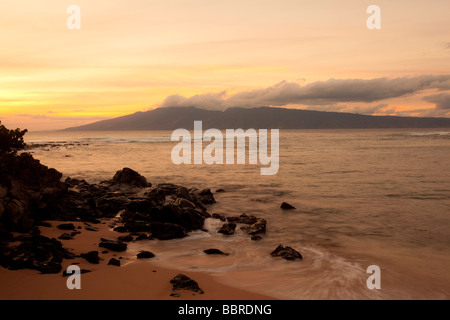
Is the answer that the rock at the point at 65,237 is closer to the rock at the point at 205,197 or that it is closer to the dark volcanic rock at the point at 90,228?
the dark volcanic rock at the point at 90,228

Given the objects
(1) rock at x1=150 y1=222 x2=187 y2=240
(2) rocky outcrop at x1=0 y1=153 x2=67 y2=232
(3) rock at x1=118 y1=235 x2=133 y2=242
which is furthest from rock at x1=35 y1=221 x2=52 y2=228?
(1) rock at x1=150 y1=222 x2=187 y2=240

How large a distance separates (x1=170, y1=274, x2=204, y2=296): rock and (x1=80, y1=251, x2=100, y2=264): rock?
253cm

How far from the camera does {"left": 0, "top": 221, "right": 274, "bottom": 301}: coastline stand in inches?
293

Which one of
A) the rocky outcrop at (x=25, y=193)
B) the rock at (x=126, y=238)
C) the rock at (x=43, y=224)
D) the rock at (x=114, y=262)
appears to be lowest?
the rock at (x=126, y=238)

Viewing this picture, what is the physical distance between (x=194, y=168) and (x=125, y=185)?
50.8 ft

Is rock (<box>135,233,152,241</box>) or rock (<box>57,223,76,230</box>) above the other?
rock (<box>57,223,76,230</box>)

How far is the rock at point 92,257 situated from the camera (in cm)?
942

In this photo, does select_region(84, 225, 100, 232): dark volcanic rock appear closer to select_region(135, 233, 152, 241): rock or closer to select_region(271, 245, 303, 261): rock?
select_region(135, 233, 152, 241): rock

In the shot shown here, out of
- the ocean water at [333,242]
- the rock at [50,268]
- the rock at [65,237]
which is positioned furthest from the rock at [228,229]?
the rock at [50,268]

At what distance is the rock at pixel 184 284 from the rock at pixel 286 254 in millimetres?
3832

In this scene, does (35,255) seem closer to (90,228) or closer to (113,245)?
(113,245)

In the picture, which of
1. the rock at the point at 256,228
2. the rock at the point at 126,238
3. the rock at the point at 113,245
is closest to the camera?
the rock at the point at 113,245

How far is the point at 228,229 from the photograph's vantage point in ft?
45.6

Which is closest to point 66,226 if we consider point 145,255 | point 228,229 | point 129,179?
point 145,255
